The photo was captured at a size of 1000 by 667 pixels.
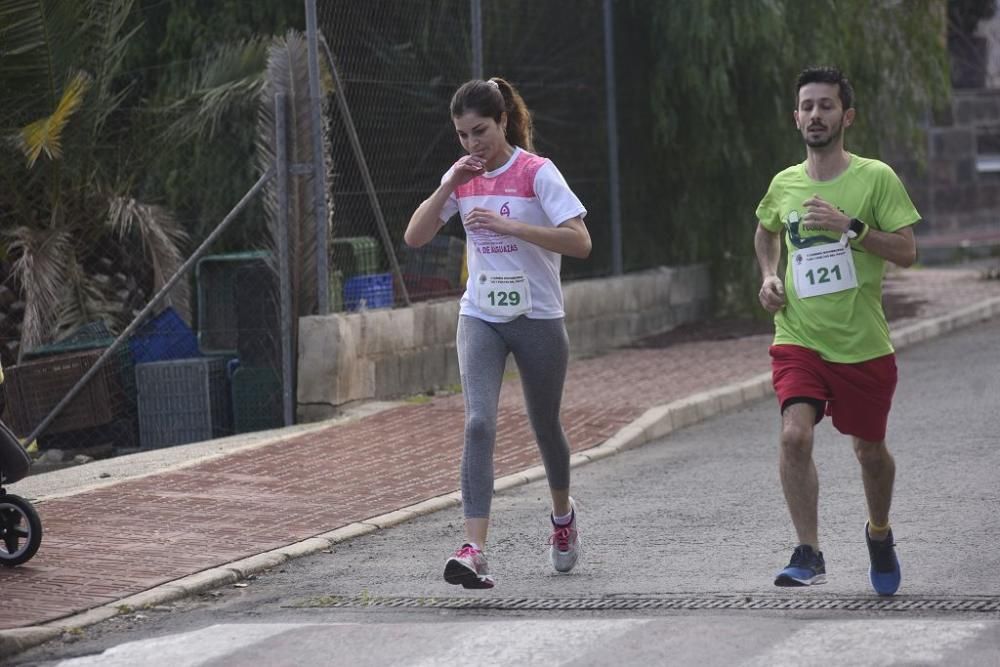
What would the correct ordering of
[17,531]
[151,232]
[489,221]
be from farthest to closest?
[151,232], [17,531], [489,221]

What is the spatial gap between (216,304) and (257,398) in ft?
3.28

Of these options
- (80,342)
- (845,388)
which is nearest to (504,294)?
(845,388)

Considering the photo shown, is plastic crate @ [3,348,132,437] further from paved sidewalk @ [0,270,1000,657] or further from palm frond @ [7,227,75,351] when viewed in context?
paved sidewalk @ [0,270,1000,657]

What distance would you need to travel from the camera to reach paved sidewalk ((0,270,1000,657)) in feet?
23.5

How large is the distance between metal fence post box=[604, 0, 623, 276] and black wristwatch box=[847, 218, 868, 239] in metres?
10.6

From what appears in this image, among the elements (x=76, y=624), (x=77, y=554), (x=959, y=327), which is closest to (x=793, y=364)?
(x=76, y=624)

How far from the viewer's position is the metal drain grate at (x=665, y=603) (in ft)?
19.9

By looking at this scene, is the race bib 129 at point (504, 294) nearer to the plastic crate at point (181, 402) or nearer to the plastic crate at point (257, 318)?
the plastic crate at point (257, 318)

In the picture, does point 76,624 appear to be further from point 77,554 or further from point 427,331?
point 427,331

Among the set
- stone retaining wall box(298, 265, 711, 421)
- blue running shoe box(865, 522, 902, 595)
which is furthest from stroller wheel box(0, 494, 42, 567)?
stone retaining wall box(298, 265, 711, 421)

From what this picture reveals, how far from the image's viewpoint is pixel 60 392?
12.7m

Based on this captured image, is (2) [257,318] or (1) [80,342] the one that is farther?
(1) [80,342]

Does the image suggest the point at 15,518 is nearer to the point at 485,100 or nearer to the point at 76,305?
the point at 485,100

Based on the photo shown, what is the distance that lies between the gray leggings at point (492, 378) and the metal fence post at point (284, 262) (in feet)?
18.0
